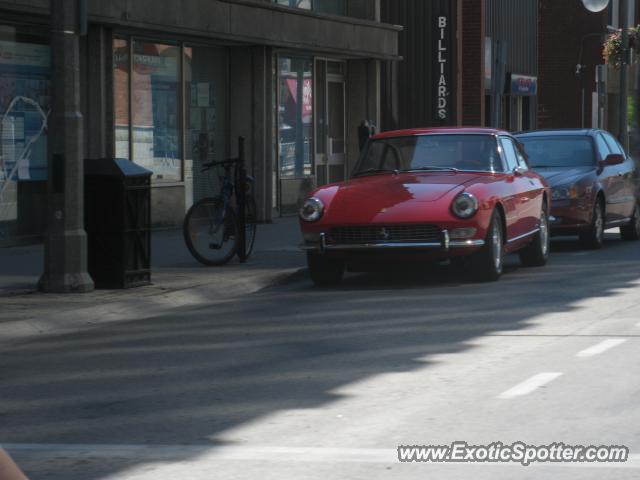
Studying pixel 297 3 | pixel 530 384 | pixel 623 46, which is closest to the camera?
pixel 530 384

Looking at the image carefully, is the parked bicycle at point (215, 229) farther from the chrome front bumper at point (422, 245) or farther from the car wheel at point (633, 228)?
the car wheel at point (633, 228)

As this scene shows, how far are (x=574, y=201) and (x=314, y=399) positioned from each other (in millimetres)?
11165

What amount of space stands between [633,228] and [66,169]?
33.6 feet

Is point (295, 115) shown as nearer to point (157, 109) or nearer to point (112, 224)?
point (157, 109)

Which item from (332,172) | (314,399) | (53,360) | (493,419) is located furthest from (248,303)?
(332,172)

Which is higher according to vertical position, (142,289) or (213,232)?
(213,232)

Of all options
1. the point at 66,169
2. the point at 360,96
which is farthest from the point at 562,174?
the point at 360,96

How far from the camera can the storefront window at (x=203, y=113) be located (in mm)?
22984

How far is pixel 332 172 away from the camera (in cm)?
2812

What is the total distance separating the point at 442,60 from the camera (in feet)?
105

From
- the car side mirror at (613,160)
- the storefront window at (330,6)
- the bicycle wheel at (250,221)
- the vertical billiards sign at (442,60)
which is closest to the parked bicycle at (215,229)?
the bicycle wheel at (250,221)

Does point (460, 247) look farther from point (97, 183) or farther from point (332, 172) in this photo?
point (332, 172)

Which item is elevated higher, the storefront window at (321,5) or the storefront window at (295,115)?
the storefront window at (321,5)

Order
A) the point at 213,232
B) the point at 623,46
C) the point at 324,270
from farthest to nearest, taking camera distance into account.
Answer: the point at 623,46, the point at 213,232, the point at 324,270
